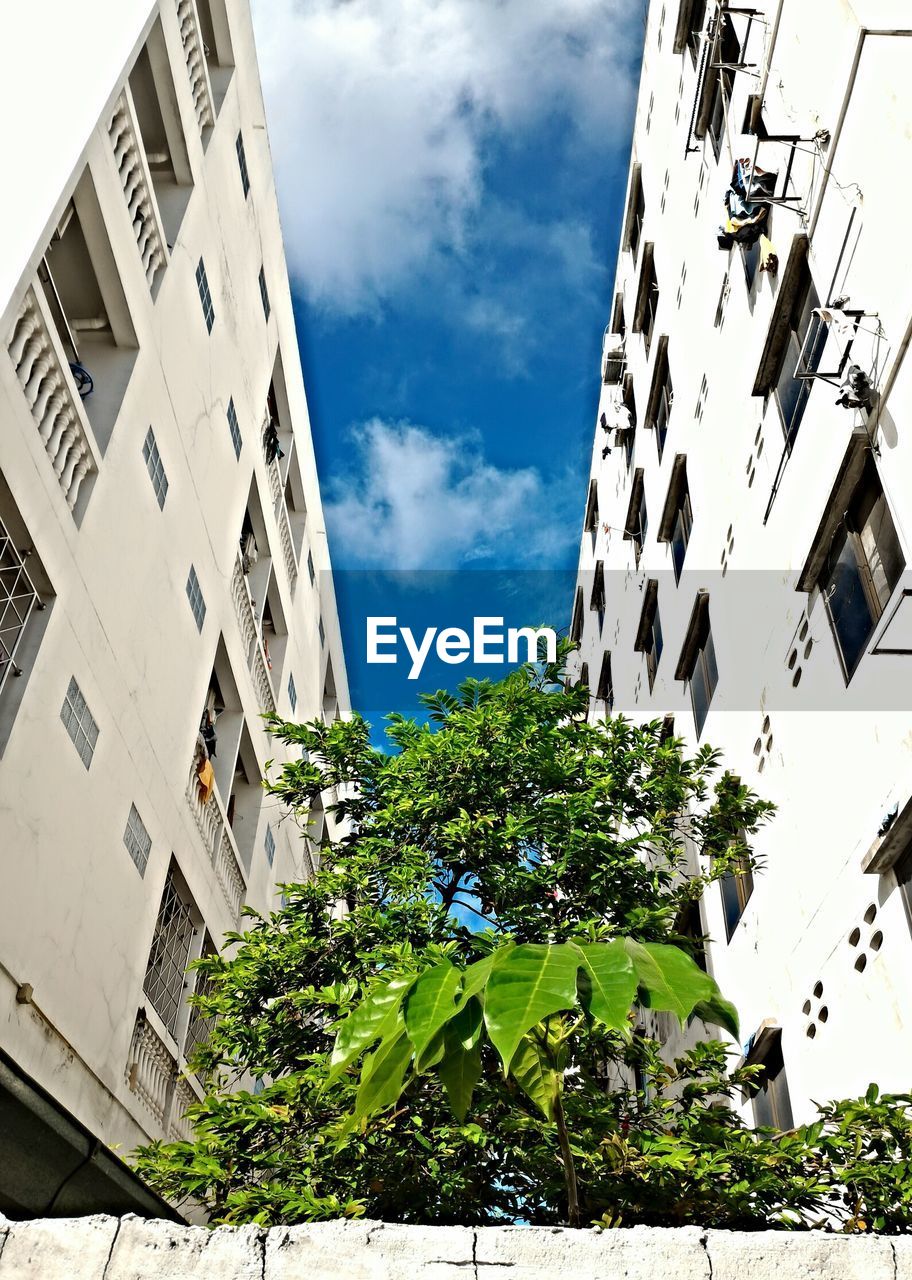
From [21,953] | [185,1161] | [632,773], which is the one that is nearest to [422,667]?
[632,773]

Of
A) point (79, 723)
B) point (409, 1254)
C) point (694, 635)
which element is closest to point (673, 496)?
point (694, 635)

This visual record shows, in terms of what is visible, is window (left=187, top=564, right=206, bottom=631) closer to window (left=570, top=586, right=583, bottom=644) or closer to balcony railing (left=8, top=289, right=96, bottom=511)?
balcony railing (left=8, top=289, right=96, bottom=511)

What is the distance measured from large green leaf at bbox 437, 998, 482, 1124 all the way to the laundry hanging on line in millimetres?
11185

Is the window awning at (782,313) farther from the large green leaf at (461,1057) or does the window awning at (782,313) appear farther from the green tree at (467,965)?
the large green leaf at (461,1057)

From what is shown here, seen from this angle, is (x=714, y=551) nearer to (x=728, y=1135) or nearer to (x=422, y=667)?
(x=422, y=667)

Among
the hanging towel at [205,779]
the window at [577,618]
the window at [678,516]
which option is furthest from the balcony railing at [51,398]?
the window at [577,618]

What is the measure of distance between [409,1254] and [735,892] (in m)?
11.6

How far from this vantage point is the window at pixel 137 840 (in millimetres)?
12781

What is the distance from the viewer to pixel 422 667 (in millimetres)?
16922

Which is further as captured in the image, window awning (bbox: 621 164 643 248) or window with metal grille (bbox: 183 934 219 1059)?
window awning (bbox: 621 164 643 248)

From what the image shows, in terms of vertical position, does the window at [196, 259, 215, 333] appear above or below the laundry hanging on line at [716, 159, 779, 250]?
above

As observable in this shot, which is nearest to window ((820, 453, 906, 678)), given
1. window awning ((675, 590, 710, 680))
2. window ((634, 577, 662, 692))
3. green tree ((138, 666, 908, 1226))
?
green tree ((138, 666, 908, 1226))

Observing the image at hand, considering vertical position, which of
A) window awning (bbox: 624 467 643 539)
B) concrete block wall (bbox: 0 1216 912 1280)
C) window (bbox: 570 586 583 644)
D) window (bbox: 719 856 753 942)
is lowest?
concrete block wall (bbox: 0 1216 912 1280)

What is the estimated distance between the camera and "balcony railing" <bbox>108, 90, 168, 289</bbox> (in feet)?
42.1
